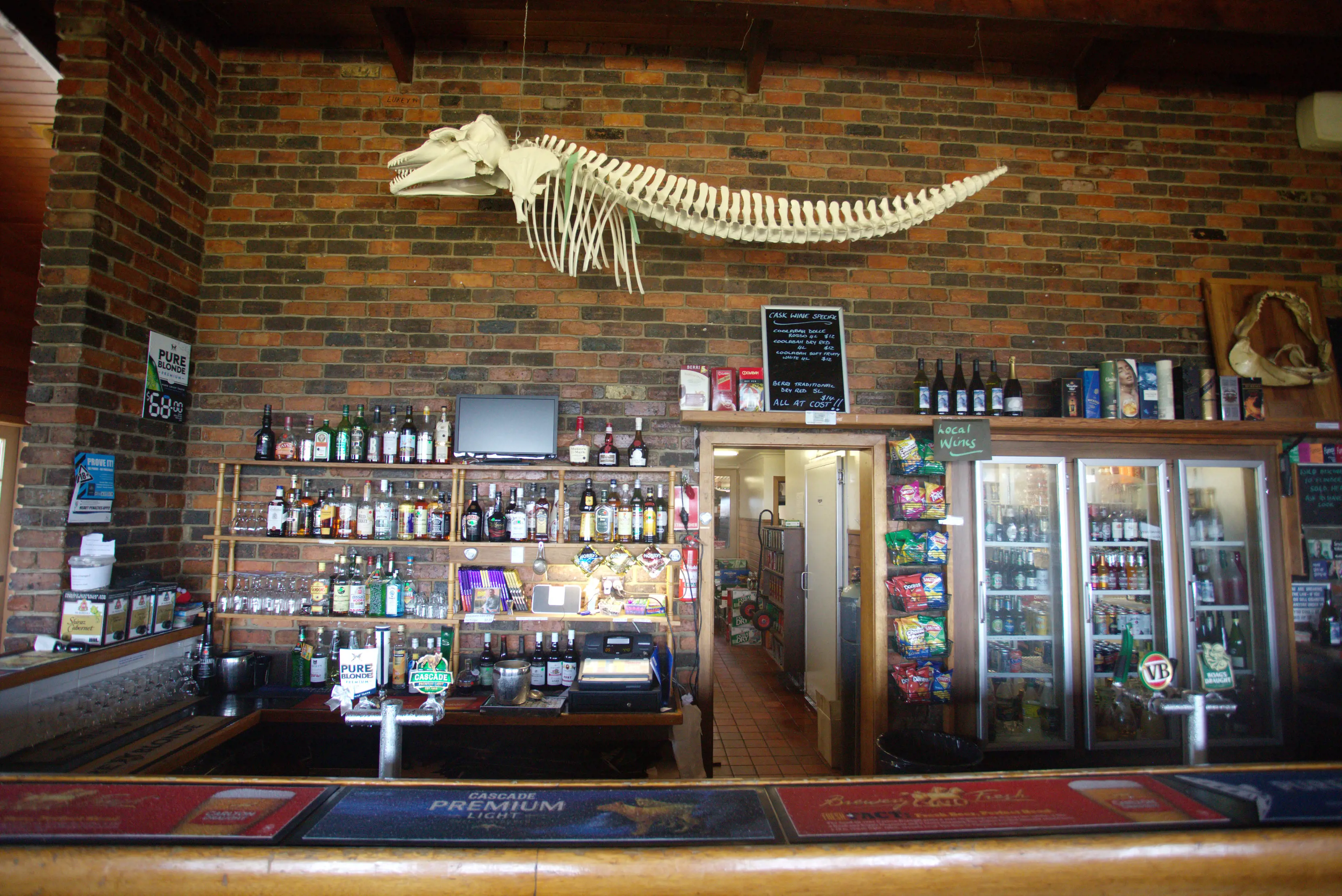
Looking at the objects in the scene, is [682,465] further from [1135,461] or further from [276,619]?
[1135,461]

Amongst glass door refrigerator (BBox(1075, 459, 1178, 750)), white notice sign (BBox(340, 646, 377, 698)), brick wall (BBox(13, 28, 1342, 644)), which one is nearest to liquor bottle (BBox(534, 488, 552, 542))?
brick wall (BBox(13, 28, 1342, 644))

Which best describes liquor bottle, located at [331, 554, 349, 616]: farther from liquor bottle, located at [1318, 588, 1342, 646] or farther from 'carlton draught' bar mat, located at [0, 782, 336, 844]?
liquor bottle, located at [1318, 588, 1342, 646]

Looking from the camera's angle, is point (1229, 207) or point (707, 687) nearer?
point (707, 687)

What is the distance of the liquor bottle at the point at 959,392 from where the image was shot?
3.46 metres

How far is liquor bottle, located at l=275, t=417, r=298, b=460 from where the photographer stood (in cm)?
335

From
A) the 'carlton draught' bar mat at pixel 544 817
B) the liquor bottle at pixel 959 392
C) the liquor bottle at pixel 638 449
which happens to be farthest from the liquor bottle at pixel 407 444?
the liquor bottle at pixel 959 392

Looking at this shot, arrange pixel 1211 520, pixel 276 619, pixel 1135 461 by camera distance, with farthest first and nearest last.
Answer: pixel 1211 520, pixel 1135 461, pixel 276 619

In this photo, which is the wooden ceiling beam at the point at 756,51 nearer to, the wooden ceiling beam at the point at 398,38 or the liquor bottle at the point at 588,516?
the wooden ceiling beam at the point at 398,38

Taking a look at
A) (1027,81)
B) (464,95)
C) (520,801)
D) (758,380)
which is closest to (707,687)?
(758,380)

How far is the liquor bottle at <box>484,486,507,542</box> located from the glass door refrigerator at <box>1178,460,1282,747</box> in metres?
3.79

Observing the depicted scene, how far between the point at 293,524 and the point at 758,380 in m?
2.63

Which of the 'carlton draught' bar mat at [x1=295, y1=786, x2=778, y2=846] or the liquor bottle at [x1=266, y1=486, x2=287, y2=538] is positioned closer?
the 'carlton draught' bar mat at [x1=295, y1=786, x2=778, y2=846]

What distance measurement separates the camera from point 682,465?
349cm

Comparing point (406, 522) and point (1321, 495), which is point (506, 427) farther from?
point (1321, 495)
